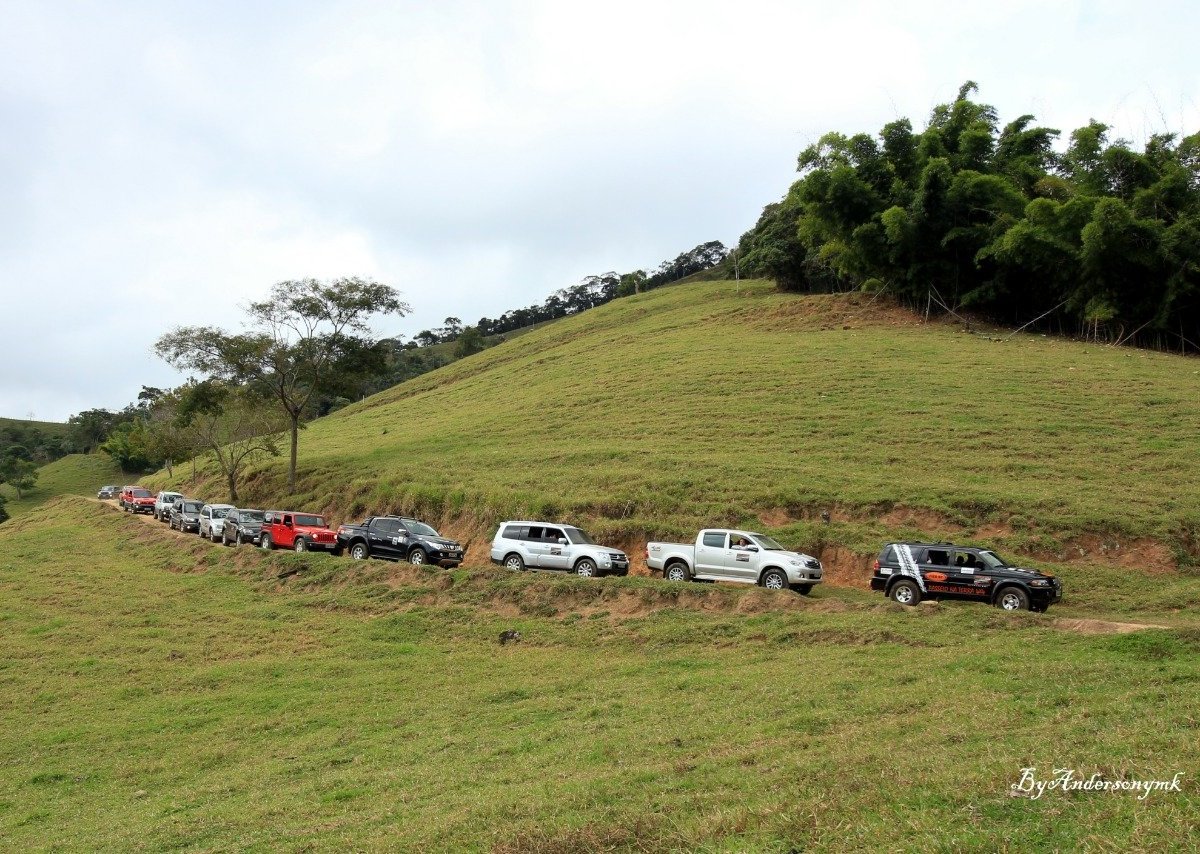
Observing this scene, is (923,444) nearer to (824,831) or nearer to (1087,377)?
(1087,377)

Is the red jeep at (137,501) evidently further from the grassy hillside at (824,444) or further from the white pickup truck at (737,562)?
the white pickup truck at (737,562)

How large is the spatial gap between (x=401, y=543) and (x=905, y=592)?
1398cm

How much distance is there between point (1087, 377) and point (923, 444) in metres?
11.8

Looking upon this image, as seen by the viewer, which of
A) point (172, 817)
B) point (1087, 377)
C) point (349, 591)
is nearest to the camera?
point (172, 817)

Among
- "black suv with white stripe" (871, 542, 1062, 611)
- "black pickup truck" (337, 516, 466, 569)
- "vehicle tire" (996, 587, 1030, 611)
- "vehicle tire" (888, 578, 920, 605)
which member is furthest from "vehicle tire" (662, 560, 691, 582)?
"vehicle tire" (996, 587, 1030, 611)

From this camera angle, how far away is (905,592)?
18719 mm

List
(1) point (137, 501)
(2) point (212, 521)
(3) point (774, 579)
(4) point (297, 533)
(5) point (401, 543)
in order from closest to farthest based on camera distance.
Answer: (3) point (774, 579) < (5) point (401, 543) < (4) point (297, 533) < (2) point (212, 521) < (1) point (137, 501)

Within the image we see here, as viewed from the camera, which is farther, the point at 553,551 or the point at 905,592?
the point at 553,551

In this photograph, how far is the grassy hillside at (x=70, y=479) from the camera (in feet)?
287

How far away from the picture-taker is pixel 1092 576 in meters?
20.1

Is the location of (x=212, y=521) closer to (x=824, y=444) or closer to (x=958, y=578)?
(x=824, y=444)

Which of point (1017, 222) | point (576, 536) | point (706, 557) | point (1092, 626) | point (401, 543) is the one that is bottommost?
point (1092, 626)


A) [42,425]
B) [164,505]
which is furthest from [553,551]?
[42,425]

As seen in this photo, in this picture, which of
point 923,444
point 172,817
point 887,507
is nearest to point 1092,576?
point 887,507
